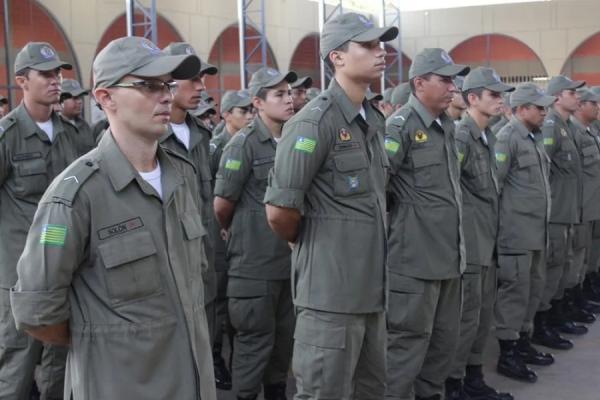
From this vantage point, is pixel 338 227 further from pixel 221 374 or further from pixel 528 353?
pixel 528 353

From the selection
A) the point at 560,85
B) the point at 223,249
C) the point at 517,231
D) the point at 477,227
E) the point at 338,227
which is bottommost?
the point at 223,249

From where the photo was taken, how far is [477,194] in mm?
4543

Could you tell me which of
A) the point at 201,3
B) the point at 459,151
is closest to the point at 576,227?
the point at 459,151

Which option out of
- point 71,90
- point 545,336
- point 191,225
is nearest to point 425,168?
point 191,225

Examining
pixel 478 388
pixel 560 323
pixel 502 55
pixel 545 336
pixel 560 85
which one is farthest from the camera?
pixel 502 55

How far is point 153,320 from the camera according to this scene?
222 centimetres

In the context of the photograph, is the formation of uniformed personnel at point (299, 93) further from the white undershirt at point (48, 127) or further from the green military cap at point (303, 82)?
the white undershirt at point (48, 127)

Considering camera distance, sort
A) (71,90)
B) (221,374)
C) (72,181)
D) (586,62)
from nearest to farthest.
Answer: (72,181)
(221,374)
(71,90)
(586,62)

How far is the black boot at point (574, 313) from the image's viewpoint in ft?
22.2

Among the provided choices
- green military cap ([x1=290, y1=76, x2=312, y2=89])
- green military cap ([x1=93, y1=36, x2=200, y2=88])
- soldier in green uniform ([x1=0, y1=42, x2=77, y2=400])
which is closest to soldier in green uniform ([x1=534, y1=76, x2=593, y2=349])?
green military cap ([x1=290, y1=76, x2=312, y2=89])

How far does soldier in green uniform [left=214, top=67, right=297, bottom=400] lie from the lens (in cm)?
438

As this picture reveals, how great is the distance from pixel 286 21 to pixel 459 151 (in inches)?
559

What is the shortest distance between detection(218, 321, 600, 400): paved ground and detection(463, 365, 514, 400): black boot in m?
0.17

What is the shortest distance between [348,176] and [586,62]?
17.7 metres
